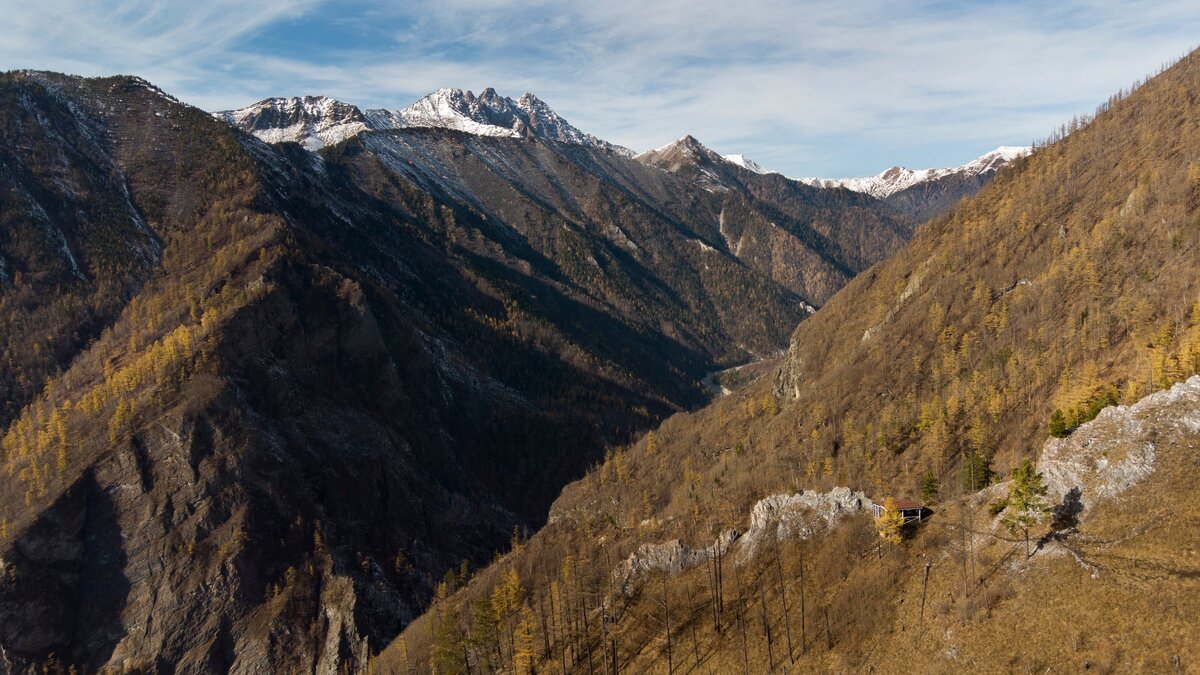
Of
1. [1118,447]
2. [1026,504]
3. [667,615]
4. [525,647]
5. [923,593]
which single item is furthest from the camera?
[525,647]

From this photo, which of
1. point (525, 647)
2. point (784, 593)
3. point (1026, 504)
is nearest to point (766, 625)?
point (784, 593)

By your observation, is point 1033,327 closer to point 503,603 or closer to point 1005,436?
point 1005,436

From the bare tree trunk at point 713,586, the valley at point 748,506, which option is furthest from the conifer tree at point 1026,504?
the bare tree trunk at point 713,586

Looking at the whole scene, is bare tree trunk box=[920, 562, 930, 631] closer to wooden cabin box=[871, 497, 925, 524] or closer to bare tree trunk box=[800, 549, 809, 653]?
wooden cabin box=[871, 497, 925, 524]

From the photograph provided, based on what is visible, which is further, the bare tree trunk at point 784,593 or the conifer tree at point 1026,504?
the bare tree trunk at point 784,593

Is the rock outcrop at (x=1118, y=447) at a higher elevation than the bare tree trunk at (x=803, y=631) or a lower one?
higher

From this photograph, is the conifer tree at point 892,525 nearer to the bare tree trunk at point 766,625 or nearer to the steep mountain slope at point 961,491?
the steep mountain slope at point 961,491

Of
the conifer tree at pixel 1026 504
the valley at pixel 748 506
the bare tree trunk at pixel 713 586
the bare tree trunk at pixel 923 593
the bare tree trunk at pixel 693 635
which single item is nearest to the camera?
the valley at pixel 748 506

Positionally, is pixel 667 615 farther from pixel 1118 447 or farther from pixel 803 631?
pixel 1118 447

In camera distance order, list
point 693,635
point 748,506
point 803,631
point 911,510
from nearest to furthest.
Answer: point 803,631 → point 911,510 → point 693,635 → point 748,506

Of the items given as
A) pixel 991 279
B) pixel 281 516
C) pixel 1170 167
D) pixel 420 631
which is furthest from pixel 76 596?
pixel 1170 167
